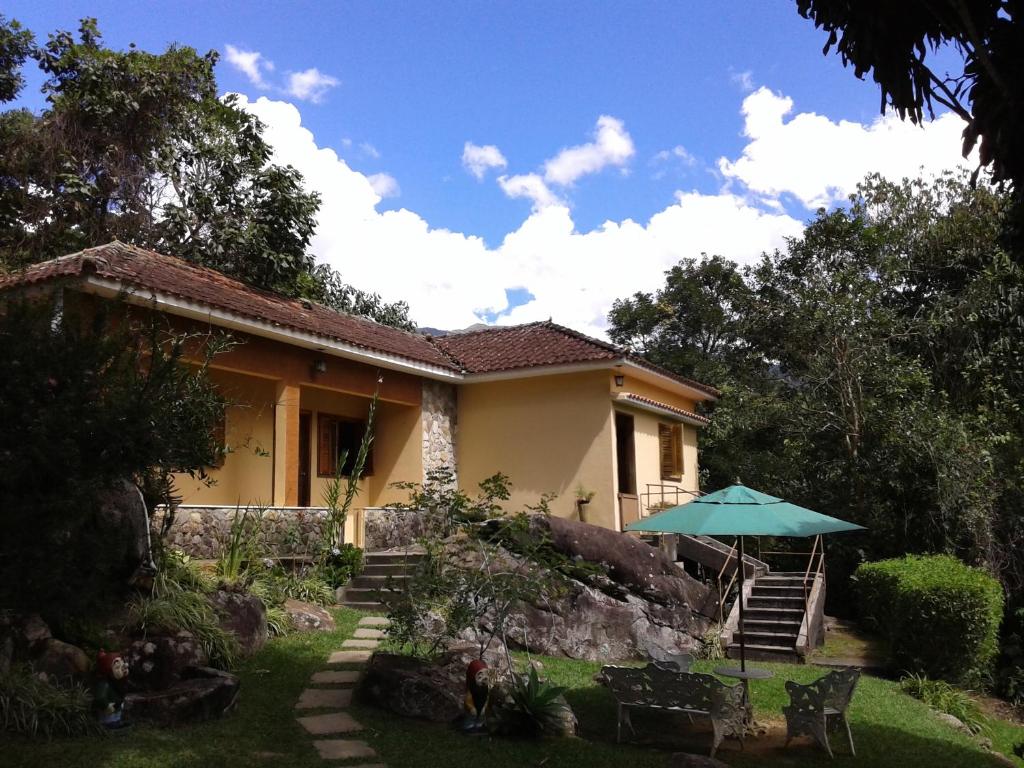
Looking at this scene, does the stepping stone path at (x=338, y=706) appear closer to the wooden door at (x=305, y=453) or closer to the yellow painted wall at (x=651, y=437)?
the wooden door at (x=305, y=453)

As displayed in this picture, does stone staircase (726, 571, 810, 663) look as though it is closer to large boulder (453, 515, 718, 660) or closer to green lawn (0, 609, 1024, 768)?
large boulder (453, 515, 718, 660)

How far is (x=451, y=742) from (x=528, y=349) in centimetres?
1119

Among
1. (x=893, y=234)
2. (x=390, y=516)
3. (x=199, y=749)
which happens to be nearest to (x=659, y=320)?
(x=893, y=234)

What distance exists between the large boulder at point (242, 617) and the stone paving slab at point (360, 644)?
92 centimetres

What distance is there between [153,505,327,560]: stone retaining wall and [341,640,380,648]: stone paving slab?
2.26 m

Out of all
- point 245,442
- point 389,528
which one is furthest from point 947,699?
point 245,442

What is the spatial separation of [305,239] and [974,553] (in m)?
14.8

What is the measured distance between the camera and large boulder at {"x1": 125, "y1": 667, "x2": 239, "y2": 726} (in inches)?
240

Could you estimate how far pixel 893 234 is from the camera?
20.8 metres

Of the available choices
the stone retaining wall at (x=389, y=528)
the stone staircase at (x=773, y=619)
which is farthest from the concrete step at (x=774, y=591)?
the stone retaining wall at (x=389, y=528)

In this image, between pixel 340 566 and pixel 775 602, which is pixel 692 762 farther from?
pixel 775 602

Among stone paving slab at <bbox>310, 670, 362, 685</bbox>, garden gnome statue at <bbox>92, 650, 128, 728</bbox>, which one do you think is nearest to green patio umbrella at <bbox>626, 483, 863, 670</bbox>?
stone paving slab at <bbox>310, 670, 362, 685</bbox>

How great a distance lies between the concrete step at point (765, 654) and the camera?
12383 millimetres

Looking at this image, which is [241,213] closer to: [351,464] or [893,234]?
[351,464]
